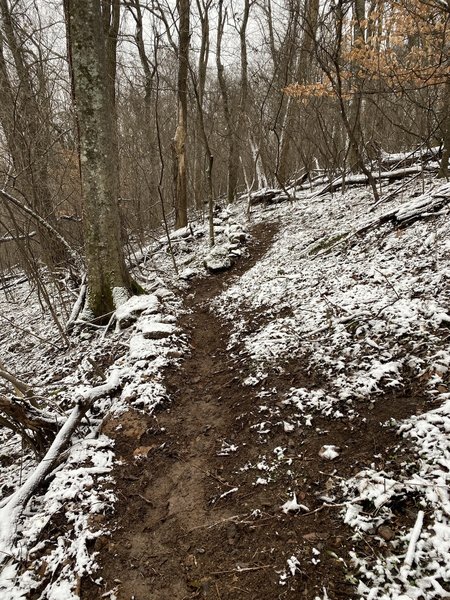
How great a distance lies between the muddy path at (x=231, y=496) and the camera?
216 cm

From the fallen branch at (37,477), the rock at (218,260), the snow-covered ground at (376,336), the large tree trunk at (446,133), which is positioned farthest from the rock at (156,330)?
the large tree trunk at (446,133)

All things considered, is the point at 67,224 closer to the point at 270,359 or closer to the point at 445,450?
the point at 270,359

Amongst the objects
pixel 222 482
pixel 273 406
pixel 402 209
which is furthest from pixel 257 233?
pixel 222 482

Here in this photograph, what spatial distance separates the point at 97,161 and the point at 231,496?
5246mm

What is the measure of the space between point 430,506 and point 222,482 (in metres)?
1.47

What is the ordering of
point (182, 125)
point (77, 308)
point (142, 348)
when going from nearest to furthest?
point (142, 348)
point (77, 308)
point (182, 125)

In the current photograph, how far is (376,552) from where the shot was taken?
2051mm

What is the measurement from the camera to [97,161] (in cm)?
579

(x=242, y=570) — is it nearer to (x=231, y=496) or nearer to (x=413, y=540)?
(x=231, y=496)

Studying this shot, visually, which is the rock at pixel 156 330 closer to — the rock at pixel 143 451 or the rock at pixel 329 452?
the rock at pixel 143 451

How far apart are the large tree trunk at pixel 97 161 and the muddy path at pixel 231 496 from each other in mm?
2782

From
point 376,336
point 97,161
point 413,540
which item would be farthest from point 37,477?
point 97,161

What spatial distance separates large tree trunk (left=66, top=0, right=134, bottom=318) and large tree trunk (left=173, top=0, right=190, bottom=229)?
201 inches

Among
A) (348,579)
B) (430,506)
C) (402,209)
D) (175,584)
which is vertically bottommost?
(175,584)
